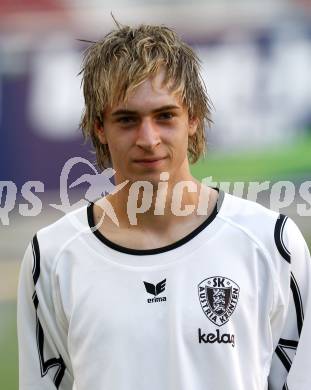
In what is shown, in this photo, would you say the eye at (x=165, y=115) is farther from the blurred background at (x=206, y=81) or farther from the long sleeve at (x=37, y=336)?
the blurred background at (x=206, y=81)

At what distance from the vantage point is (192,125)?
2.58 m

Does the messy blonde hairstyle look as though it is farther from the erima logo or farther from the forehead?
the erima logo

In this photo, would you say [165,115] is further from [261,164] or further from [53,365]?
[261,164]

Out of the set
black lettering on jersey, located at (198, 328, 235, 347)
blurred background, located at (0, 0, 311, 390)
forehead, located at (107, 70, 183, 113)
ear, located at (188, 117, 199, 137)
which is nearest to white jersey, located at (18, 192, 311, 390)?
black lettering on jersey, located at (198, 328, 235, 347)

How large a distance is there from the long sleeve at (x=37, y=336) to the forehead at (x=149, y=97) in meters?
0.44

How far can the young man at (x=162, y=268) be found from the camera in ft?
7.81

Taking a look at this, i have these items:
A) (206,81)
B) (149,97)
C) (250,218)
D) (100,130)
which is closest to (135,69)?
(149,97)

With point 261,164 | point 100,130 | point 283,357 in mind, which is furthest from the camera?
point 261,164

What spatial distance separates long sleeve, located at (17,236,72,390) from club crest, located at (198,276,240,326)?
393mm

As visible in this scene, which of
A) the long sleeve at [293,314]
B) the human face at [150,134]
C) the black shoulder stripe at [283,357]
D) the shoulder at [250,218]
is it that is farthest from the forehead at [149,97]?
the black shoulder stripe at [283,357]

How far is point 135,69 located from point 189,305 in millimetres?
573

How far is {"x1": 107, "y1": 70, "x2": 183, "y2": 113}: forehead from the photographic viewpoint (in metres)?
2.40

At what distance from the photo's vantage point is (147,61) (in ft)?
8.05

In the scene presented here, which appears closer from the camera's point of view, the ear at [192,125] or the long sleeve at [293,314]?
the long sleeve at [293,314]
